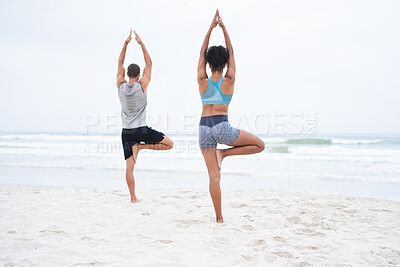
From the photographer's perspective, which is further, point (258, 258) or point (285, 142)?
point (285, 142)

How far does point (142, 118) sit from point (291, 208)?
2573 mm

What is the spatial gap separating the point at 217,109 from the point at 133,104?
1.57 metres

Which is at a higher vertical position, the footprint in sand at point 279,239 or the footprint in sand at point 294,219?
the footprint in sand at point 279,239

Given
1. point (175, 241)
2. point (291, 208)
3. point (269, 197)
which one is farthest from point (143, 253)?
point (269, 197)

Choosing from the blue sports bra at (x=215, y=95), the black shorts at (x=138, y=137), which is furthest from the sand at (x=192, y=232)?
the blue sports bra at (x=215, y=95)

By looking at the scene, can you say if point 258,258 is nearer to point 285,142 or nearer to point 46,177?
point 46,177

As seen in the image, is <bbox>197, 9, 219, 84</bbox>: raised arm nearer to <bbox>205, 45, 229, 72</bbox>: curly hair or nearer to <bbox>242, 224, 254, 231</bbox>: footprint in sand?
<bbox>205, 45, 229, 72</bbox>: curly hair

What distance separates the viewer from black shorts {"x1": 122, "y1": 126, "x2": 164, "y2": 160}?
4355 millimetres

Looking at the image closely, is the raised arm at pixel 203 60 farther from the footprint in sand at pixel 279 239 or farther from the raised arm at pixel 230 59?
the footprint in sand at pixel 279 239

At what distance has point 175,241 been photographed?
2.90 m

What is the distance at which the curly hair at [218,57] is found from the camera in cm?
329

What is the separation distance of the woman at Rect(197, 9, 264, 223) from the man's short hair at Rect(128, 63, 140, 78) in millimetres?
1417

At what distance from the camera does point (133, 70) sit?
441 cm

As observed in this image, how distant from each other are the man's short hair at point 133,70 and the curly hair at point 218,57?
5.00ft
